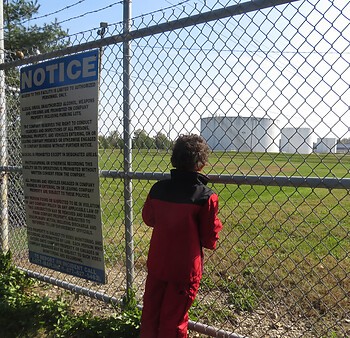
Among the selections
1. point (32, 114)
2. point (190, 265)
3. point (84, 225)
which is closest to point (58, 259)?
point (84, 225)

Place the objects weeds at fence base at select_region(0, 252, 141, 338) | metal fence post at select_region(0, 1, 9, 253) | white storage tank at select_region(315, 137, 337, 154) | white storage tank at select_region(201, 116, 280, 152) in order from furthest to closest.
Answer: metal fence post at select_region(0, 1, 9, 253) < weeds at fence base at select_region(0, 252, 141, 338) < white storage tank at select_region(201, 116, 280, 152) < white storage tank at select_region(315, 137, 337, 154)

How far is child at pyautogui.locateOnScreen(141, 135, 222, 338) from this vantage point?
2426 mm

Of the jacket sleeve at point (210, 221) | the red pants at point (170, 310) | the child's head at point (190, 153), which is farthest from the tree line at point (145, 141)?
the red pants at point (170, 310)

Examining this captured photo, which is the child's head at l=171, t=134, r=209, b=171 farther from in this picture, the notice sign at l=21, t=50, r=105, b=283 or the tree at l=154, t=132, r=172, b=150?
the notice sign at l=21, t=50, r=105, b=283

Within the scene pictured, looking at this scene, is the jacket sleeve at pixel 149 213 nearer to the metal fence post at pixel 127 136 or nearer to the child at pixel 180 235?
the child at pixel 180 235

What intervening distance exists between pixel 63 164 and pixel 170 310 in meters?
1.54

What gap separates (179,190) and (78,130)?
1159mm

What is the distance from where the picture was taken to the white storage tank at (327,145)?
233cm

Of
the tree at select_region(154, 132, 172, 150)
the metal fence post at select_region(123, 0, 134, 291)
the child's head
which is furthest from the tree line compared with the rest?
the child's head

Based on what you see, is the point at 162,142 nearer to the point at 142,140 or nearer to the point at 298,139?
the point at 142,140

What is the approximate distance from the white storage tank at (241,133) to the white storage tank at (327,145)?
0.83ft

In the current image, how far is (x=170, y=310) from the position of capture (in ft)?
8.11

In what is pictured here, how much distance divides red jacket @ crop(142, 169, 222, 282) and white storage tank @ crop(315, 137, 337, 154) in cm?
67

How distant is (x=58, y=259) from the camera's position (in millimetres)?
3557
